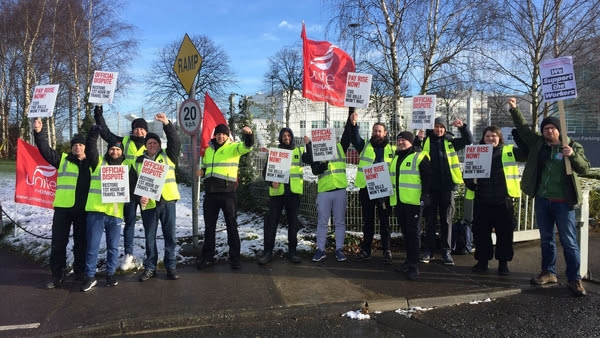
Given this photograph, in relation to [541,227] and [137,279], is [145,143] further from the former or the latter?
[541,227]

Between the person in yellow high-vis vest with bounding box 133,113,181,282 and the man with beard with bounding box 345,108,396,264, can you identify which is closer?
the person in yellow high-vis vest with bounding box 133,113,181,282

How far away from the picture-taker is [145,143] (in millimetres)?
5652

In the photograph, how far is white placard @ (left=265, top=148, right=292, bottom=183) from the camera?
6.08 m

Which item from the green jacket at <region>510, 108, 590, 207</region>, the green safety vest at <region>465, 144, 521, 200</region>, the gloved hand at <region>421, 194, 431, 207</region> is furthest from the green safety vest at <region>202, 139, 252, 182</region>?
the green jacket at <region>510, 108, 590, 207</region>

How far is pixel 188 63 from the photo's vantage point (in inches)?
254

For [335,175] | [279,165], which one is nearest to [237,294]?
[279,165]

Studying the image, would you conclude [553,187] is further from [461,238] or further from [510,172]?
[461,238]

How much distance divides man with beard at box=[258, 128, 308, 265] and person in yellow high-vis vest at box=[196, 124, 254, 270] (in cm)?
54

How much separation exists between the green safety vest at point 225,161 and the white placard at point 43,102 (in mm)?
2305

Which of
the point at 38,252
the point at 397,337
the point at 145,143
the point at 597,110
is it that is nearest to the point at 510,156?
the point at 397,337

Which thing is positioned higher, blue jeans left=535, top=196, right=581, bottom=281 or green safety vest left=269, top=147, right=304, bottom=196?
green safety vest left=269, top=147, right=304, bottom=196

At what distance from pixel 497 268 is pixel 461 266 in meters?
0.50

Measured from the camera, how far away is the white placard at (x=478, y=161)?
18.7 ft

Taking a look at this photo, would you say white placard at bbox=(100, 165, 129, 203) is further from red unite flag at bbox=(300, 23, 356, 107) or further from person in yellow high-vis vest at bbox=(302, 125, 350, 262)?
red unite flag at bbox=(300, 23, 356, 107)
